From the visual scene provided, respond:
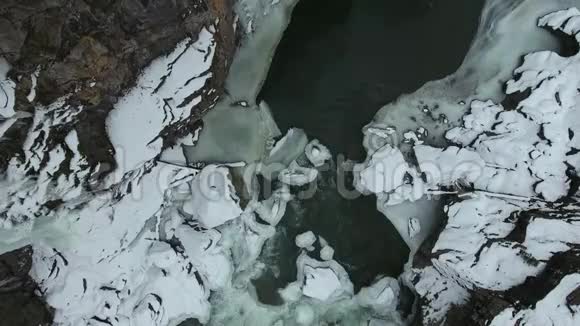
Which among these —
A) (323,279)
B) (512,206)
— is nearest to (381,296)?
(323,279)

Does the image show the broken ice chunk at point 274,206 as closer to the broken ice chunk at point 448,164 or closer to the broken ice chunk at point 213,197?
the broken ice chunk at point 213,197

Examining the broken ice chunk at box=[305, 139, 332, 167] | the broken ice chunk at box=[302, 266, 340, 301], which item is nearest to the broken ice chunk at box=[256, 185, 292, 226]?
the broken ice chunk at box=[305, 139, 332, 167]

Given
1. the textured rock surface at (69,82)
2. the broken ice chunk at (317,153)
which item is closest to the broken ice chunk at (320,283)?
the broken ice chunk at (317,153)

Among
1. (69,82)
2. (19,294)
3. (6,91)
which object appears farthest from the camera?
(19,294)

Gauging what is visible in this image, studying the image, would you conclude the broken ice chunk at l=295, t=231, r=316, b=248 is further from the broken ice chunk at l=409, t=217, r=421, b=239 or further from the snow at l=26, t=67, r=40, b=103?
the snow at l=26, t=67, r=40, b=103

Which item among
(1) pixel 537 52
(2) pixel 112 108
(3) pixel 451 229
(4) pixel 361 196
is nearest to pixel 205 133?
(2) pixel 112 108

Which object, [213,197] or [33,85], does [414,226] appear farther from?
[33,85]
